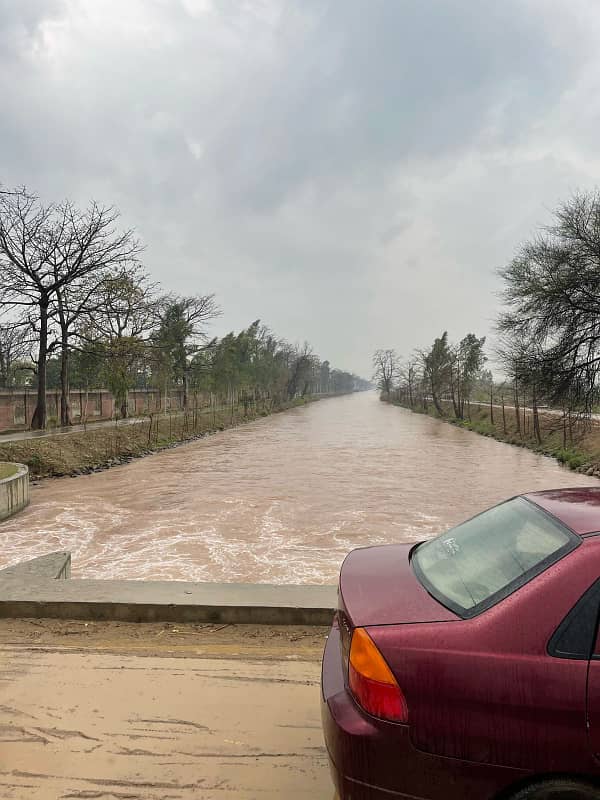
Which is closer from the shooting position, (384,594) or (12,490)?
(384,594)

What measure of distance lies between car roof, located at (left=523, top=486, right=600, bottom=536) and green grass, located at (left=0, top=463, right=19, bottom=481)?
13.1 m

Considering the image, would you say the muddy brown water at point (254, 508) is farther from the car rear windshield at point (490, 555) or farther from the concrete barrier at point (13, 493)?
the car rear windshield at point (490, 555)

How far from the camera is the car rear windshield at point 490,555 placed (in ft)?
7.04

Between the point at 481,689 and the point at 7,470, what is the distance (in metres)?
14.4

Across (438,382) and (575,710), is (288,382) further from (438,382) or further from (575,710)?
(575,710)

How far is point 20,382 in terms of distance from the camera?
64.5 m

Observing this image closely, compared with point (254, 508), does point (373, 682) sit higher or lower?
higher

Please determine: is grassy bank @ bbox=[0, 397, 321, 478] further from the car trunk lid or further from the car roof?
the car roof

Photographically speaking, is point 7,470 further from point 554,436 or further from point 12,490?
point 554,436

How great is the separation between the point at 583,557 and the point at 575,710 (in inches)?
20.9

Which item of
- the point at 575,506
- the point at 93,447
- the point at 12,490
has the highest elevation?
the point at 575,506

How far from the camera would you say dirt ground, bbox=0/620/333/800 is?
2.51m

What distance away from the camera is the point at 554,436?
28.5m

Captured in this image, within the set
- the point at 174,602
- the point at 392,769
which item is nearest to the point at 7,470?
the point at 174,602
